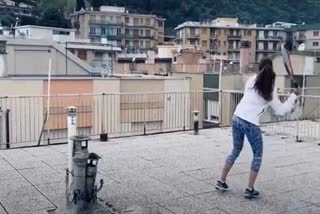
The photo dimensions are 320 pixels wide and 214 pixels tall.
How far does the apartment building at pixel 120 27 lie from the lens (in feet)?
228

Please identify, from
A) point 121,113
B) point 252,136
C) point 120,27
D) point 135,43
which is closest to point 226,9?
point 135,43

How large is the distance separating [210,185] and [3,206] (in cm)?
244

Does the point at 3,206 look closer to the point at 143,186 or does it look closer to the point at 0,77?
the point at 143,186

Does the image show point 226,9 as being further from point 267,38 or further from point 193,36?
point 193,36

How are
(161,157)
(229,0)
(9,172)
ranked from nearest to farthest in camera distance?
(9,172) < (161,157) < (229,0)

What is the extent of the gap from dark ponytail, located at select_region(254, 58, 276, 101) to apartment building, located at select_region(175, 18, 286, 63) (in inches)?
2356

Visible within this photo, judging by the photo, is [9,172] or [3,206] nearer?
[3,206]

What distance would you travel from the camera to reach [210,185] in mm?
5531

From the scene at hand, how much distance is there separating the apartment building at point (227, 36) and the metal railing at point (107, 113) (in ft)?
160

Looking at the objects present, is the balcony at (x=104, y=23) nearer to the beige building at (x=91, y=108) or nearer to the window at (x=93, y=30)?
the window at (x=93, y=30)

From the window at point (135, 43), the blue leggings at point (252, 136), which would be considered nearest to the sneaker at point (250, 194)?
the blue leggings at point (252, 136)

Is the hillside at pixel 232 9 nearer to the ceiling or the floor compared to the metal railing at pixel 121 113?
nearer to the ceiling

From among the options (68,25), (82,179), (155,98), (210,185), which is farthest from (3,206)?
(68,25)

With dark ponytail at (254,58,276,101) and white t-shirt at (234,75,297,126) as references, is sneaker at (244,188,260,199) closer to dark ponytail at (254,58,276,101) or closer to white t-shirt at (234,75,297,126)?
white t-shirt at (234,75,297,126)
